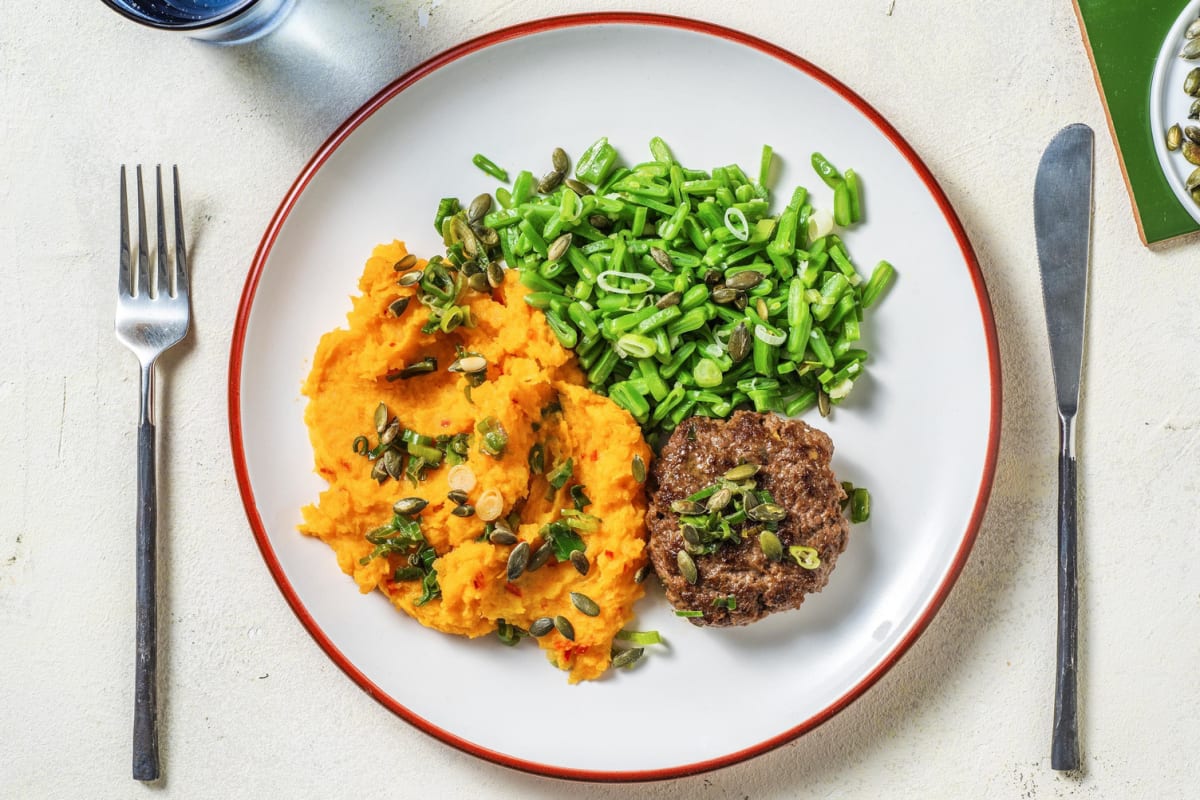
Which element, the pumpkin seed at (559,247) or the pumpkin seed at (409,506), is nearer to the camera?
the pumpkin seed at (409,506)

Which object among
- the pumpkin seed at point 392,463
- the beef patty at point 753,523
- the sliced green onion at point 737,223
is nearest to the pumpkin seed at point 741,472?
the beef patty at point 753,523

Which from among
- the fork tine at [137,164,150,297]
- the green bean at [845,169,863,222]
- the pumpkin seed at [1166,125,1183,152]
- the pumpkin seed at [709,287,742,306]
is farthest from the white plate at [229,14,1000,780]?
the pumpkin seed at [1166,125,1183,152]

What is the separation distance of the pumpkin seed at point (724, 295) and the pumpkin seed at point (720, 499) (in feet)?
2.37

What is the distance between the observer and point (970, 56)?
376 centimetres

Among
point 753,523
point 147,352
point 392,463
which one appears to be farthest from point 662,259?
point 147,352

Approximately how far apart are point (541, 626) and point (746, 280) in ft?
4.93

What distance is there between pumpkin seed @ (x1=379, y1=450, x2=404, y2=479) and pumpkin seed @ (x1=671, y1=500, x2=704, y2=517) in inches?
40.9

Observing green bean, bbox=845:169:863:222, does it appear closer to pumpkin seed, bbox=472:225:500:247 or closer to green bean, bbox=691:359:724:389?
green bean, bbox=691:359:724:389

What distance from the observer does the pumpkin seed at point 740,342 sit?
3.42 m

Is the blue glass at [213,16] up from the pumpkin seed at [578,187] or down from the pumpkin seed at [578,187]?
up

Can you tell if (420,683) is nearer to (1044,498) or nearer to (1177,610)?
(1044,498)

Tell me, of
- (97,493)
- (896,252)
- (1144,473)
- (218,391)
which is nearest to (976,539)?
(1144,473)

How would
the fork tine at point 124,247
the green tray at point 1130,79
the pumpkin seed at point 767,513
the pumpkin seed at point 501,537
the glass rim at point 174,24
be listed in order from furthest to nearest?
the fork tine at point 124,247
the green tray at point 1130,79
the glass rim at point 174,24
the pumpkin seed at point 501,537
the pumpkin seed at point 767,513

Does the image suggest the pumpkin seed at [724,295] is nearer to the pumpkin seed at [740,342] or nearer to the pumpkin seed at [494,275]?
the pumpkin seed at [740,342]
